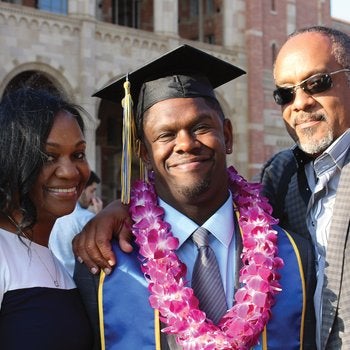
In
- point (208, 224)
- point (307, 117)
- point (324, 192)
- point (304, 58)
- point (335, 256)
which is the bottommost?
point (335, 256)

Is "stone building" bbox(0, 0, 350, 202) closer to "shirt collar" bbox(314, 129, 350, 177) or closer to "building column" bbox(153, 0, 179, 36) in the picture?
"building column" bbox(153, 0, 179, 36)

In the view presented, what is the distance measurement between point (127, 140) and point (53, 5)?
15735 mm

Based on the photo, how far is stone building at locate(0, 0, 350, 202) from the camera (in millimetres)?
14992

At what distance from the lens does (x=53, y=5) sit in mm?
17422

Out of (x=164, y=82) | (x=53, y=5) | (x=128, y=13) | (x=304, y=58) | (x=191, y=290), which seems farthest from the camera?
(x=128, y=13)

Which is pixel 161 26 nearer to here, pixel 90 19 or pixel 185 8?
pixel 90 19

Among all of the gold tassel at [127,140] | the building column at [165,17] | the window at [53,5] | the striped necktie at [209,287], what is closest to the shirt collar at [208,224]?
the striped necktie at [209,287]

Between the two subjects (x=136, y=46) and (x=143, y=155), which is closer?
(x=143, y=155)

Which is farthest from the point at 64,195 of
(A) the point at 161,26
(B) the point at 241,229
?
(A) the point at 161,26

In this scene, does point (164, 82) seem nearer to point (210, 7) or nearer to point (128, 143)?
point (128, 143)

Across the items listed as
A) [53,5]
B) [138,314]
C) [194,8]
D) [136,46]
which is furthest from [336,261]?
[194,8]

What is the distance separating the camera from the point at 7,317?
2297 millimetres

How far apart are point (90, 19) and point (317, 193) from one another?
1372cm

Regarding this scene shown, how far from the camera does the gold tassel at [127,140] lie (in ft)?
8.78
